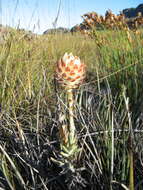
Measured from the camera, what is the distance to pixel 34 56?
2.34m

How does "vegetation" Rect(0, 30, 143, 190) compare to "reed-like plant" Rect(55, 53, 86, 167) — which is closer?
"reed-like plant" Rect(55, 53, 86, 167)

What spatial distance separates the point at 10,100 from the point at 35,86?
39 cm

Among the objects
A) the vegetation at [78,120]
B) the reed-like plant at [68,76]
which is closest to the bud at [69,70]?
the reed-like plant at [68,76]

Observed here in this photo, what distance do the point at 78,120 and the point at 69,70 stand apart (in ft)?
1.27

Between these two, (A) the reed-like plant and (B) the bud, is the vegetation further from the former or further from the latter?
(B) the bud

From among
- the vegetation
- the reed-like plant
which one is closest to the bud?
the reed-like plant

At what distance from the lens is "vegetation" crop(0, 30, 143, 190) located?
1000 millimetres

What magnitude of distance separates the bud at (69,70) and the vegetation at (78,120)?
→ 18 centimetres

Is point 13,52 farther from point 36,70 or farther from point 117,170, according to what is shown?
A: point 117,170

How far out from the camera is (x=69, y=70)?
0.88m

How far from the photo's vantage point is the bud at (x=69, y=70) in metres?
0.87

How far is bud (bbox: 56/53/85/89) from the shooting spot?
0.87 metres

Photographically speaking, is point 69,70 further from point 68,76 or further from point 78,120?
point 78,120

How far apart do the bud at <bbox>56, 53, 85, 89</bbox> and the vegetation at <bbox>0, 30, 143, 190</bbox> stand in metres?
0.18
